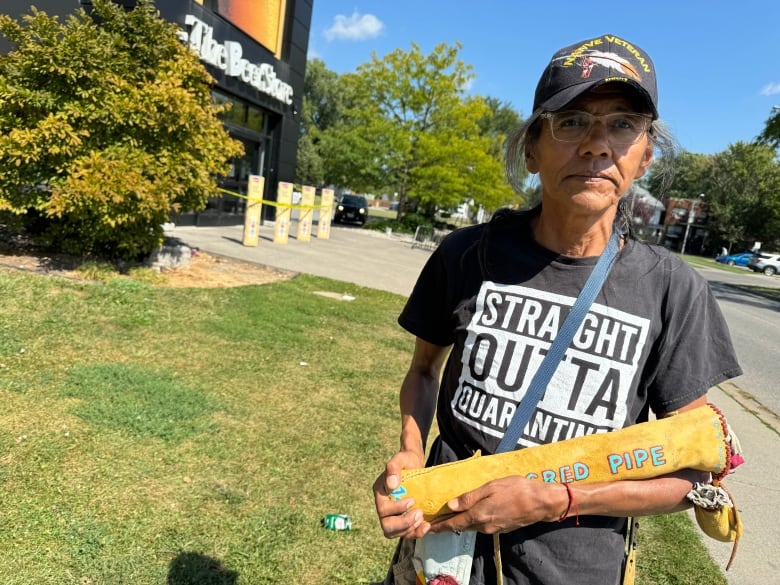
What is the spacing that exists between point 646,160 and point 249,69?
16991 millimetres

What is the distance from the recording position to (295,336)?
20.6 feet

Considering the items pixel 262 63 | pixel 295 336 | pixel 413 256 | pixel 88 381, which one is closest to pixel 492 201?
pixel 413 256

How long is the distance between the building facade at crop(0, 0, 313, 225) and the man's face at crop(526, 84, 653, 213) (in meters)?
13.7

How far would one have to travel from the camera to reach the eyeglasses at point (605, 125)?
128 cm

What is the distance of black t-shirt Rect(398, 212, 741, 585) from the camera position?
4.03 feet

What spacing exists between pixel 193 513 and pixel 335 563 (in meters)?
0.82

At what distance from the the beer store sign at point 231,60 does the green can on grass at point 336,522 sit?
11.4 meters

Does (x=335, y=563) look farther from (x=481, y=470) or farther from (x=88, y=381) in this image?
(x=88, y=381)

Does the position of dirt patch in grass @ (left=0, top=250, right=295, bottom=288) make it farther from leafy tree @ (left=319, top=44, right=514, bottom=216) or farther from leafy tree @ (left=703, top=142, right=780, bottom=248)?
leafy tree @ (left=703, top=142, right=780, bottom=248)

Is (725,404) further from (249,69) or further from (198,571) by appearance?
(249,69)

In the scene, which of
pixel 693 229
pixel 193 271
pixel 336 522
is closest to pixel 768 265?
pixel 693 229

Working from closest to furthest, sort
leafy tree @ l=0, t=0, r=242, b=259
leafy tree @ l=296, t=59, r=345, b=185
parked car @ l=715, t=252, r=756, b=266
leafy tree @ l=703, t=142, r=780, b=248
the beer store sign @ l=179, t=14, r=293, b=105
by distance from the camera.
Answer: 1. leafy tree @ l=0, t=0, r=242, b=259
2. the beer store sign @ l=179, t=14, r=293, b=105
3. leafy tree @ l=296, t=59, r=345, b=185
4. parked car @ l=715, t=252, r=756, b=266
5. leafy tree @ l=703, t=142, r=780, b=248

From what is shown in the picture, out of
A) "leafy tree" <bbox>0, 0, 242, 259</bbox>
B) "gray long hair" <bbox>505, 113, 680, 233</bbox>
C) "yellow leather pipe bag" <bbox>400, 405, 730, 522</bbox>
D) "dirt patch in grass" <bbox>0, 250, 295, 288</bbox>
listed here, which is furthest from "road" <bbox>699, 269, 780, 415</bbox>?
"leafy tree" <bbox>0, 0, 242, 259</bbox>

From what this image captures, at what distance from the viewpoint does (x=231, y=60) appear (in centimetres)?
1539
